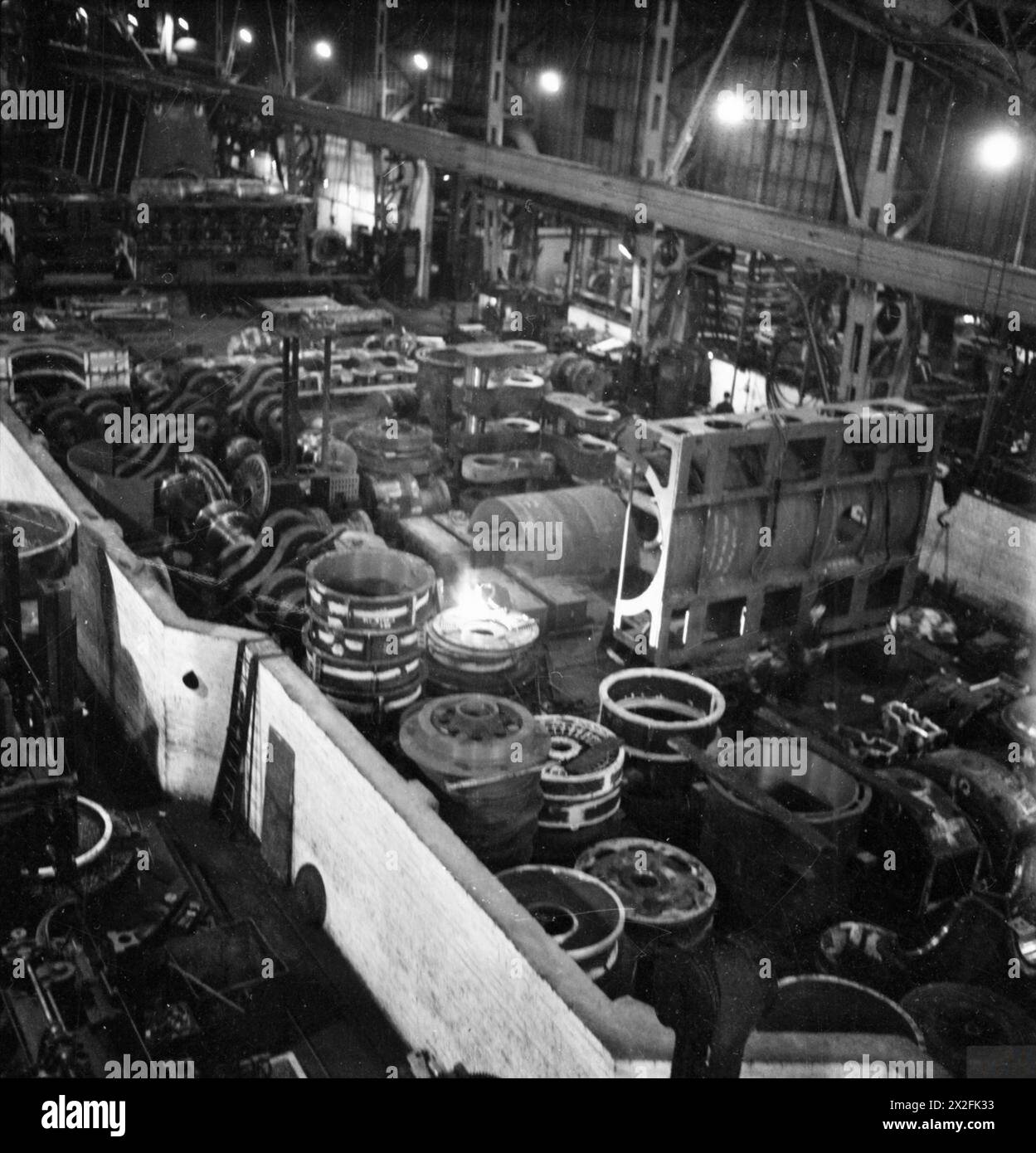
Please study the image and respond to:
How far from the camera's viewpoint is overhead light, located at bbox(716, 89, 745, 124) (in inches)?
658

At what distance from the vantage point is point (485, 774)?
21.6ft

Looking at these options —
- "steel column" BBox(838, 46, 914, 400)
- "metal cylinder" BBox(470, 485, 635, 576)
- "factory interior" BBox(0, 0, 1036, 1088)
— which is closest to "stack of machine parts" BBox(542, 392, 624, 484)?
"factory interior" BBox(0, 0, 1036, 1088)

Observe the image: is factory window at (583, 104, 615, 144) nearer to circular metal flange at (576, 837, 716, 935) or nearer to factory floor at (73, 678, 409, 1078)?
factory floor at (73, 678, 409, 1078)

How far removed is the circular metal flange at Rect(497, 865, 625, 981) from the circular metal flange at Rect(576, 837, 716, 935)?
0.24 meters

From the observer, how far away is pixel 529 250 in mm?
23406

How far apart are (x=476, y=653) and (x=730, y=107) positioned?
38.6ft

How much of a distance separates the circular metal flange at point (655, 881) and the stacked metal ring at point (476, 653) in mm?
1523

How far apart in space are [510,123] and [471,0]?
4311 millimetres

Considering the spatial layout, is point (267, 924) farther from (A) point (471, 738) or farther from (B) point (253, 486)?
(B) point (253, 486)

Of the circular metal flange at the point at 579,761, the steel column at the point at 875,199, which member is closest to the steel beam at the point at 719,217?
the steel column at the point at 875,199

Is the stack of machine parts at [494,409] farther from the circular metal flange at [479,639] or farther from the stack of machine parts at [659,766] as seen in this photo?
the stack of machine parts at [659,766]

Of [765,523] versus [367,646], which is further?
[765,523]

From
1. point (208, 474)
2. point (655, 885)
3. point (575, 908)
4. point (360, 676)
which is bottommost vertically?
point (655, 885)

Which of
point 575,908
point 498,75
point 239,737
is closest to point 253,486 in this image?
point 239,737
